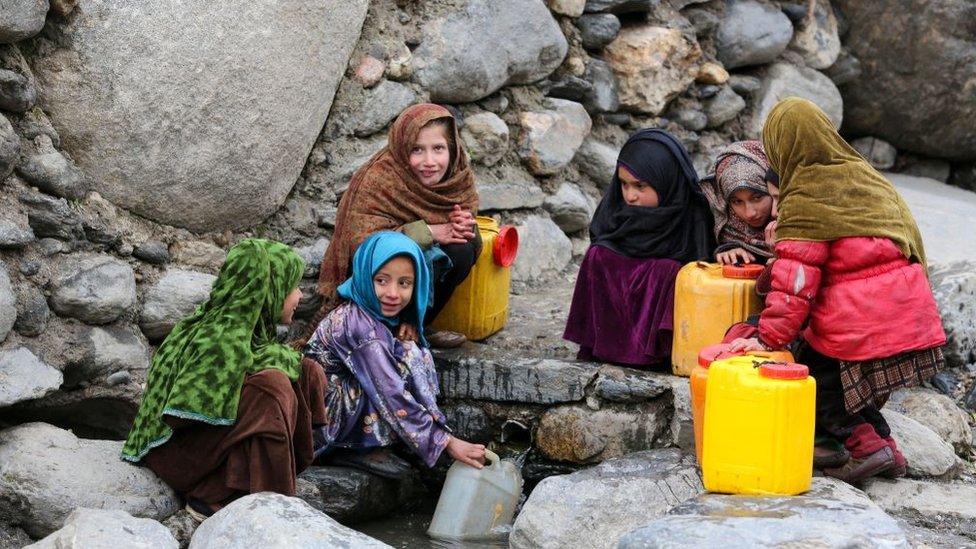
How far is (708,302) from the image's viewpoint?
4.80 m

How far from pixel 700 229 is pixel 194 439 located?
6.79ft

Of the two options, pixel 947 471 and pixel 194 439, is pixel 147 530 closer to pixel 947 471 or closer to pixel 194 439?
pixel 194 439

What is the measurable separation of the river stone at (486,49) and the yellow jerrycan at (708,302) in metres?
1.66

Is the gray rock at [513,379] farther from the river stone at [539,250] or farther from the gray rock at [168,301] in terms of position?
the river stone at [539,250]

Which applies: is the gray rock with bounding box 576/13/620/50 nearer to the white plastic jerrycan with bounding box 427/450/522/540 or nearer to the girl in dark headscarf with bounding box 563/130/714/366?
the girl in dark headscarf with bounding box 563/130/714/366

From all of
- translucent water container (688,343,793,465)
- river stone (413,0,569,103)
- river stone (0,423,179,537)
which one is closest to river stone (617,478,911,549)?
translucent water container (688,343,793,465)

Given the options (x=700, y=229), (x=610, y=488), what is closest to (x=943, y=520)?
(x=610, y=488)

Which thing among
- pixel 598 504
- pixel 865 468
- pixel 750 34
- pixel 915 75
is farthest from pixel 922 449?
pixel 915 75

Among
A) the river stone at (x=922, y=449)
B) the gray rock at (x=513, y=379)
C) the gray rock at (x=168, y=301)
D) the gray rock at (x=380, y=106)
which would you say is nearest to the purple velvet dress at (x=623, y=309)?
the gray rock at (x=513, y=379)

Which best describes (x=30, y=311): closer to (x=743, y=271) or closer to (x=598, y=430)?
(x=598, y=430)

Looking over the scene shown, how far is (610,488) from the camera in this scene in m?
4.39

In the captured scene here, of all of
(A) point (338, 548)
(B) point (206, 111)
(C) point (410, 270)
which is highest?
(B) point (206, 111)

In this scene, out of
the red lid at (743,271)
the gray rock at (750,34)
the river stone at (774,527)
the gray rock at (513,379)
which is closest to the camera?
the river stone at (774,527)

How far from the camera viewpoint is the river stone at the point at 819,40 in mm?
7621
